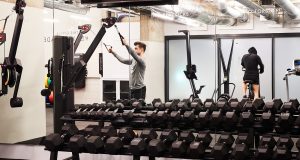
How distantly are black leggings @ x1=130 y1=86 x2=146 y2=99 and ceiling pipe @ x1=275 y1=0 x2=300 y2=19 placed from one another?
7.42 ft

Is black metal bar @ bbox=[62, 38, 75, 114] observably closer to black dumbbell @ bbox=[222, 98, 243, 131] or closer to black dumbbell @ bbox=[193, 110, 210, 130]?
black dumbbell @ bbox=[193, 110, 210, 130]

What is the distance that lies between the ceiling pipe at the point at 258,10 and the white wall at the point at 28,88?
2.83 m

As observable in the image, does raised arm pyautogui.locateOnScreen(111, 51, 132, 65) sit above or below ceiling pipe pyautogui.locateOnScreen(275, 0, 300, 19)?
below

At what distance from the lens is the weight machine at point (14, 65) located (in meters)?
4.61

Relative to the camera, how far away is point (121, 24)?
5977 millimetres

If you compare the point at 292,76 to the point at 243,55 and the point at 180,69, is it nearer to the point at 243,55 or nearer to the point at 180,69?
the point at 243,55

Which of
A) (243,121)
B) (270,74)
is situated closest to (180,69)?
(270,74)

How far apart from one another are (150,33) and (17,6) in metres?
1.75

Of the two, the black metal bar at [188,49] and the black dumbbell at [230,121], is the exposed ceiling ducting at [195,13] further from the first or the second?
the black dumbbell at [230,121]

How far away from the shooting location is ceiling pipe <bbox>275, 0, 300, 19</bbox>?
4.45m

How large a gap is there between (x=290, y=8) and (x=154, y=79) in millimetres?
1943

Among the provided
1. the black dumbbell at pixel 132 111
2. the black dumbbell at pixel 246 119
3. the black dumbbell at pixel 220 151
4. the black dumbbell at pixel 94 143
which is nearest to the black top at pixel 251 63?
the black dumbbell at pixel 132 111

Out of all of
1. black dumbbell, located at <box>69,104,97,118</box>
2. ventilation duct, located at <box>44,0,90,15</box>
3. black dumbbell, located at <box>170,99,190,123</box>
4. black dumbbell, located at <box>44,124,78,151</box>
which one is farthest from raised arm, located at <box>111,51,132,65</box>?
black dumbbell, located at <box>44,124,78,151</box>

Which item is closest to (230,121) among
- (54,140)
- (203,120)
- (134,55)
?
(203,120)
